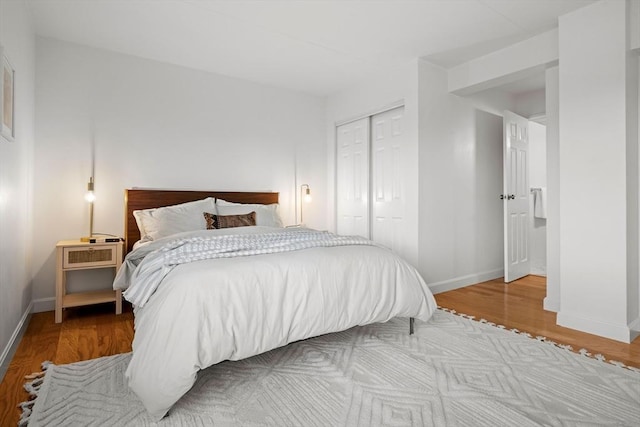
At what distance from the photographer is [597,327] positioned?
2.60m

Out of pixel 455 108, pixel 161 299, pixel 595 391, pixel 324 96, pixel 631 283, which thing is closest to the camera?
pixel 161 299

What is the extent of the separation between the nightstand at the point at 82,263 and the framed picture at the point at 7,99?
3.44 feet

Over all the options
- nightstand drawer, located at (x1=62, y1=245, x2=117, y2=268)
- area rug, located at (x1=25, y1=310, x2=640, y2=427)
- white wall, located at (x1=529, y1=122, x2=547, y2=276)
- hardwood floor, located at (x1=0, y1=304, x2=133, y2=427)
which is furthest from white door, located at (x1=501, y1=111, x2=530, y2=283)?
nightstand drawer, located at (x1=62, y1=245, x2=117, y2=268)

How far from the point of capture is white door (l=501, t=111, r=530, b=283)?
425 cm

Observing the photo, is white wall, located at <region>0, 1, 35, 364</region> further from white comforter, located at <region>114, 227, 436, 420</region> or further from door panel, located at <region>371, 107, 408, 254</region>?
door panel, located at <region>371, 107, 408, 254</region>

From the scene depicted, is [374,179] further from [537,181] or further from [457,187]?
[537,181]

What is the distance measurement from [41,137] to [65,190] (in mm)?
501

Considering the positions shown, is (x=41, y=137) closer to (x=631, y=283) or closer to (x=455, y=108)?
(x=455, y=108)

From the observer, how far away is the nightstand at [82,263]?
9.62 ft

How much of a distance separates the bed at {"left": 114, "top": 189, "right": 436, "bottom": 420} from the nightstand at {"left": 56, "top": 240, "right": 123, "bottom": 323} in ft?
1.32

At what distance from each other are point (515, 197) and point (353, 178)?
2029mm

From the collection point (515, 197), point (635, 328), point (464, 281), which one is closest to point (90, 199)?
point (464, 281)

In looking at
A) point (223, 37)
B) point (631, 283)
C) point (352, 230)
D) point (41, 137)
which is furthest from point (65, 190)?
point (631, 283)

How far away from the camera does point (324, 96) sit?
5.01 meters
